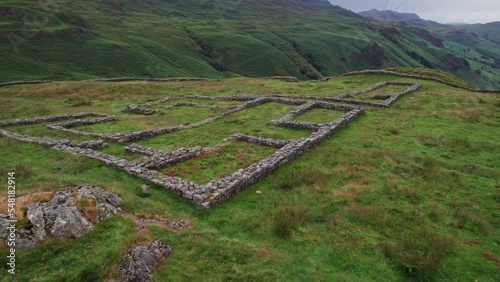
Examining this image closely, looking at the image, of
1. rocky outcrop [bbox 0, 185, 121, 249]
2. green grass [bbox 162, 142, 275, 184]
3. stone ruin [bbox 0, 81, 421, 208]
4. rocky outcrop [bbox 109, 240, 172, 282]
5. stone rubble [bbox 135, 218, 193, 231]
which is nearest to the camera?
rocky outcrop [bbox 109, 240, 172, 282]

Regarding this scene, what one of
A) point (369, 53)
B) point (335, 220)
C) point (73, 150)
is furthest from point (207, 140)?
point (369, 53)

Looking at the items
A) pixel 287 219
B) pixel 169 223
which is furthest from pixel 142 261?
pixel 287 219

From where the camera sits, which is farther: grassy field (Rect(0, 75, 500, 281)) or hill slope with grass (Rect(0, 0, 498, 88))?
hill slope with grass (Rect(0, 0, 498, 88))

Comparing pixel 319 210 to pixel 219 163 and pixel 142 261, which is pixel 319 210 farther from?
pixel 142 261

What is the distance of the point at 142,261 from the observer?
1013cm

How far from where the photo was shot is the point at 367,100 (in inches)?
1543

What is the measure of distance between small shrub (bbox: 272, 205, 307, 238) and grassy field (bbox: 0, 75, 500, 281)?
0.06 metres

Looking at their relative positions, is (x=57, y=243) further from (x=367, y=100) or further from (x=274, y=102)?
(x=367, y=100)

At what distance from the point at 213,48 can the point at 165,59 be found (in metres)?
33.2

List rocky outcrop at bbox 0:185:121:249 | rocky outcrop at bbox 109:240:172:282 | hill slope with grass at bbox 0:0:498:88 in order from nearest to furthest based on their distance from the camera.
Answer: rocky outcrop at bbox 109:240:172:282, rocky outcrop at bbox 0:185:121:249, hill slope with grass at bbox 0:0:498:88

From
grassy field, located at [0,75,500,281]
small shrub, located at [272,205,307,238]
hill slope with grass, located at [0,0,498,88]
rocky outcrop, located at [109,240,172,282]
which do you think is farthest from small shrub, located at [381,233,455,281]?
hill slope with grass, located at [0,0,498,88]

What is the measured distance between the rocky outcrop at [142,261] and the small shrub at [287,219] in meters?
4.59

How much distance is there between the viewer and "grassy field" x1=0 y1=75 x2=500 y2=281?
35.0 feet

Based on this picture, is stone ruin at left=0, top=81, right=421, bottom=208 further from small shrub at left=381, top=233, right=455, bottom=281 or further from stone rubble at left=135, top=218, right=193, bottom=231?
small shrub at left=381, top=233, right=455, bottom=281
